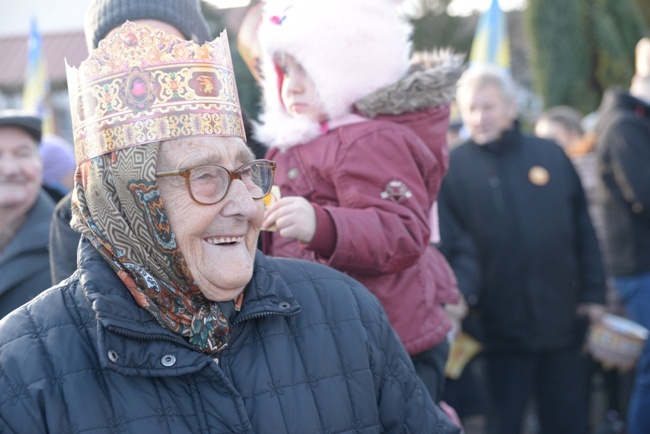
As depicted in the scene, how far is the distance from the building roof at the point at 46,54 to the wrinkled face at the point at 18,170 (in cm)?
1984

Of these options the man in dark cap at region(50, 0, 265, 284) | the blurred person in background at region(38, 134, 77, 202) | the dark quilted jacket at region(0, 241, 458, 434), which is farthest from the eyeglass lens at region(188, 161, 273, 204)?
the blurred person in background at region(38, 134, 77, 202)

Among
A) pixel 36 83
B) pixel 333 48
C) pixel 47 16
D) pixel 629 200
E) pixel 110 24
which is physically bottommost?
pixel 629 200

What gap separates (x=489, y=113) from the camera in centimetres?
514

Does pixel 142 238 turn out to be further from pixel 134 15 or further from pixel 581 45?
pixel 581 45

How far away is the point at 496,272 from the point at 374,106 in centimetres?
235

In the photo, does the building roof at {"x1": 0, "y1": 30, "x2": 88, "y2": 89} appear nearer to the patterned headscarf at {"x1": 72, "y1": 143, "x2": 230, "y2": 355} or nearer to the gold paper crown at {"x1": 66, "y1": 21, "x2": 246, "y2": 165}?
the gold paper crown at {"x1": 66, "y1": 21, "x2": 246, "y2": 165}

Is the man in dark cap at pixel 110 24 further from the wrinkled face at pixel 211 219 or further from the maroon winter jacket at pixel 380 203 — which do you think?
the wrinkled face at pixel 211 219

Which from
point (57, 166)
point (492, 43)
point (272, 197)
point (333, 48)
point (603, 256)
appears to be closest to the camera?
point (272, 197)

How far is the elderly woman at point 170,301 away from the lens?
182 cm

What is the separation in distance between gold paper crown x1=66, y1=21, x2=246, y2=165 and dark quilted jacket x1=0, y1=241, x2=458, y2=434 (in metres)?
0.30

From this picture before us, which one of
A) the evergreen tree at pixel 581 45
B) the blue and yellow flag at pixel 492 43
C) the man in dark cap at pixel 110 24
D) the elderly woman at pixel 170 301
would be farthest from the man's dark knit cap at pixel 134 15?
the evergreen tree at pixel 581 45

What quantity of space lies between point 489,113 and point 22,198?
9.13 feet

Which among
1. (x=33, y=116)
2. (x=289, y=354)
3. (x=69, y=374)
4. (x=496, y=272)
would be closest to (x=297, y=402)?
(x=289, y=354)

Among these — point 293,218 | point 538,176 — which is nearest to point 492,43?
point 538,176
